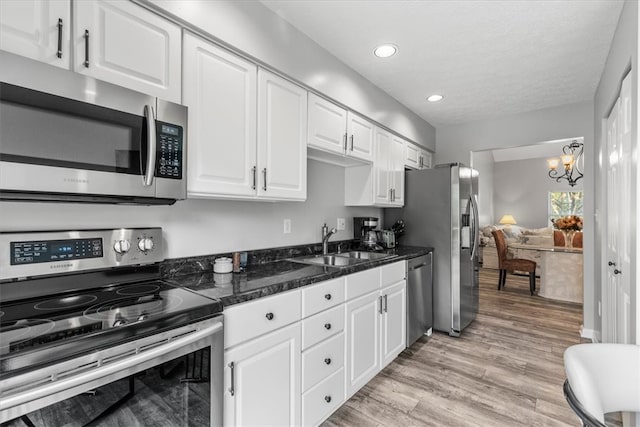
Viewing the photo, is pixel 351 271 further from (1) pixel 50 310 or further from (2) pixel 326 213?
(1) pixel 50 310

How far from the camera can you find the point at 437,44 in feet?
7.50

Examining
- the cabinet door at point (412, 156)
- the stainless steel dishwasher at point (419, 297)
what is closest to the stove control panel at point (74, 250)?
the stainless steel dishwasher at point (419, 297)

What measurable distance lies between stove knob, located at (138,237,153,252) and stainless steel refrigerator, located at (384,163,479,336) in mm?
2678

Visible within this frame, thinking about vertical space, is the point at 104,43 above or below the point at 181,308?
above

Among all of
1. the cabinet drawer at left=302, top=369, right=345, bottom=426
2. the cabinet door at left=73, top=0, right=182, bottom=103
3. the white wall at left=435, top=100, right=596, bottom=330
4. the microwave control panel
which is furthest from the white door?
the cabinet door at left=73, top=0, right=182, bottom=103

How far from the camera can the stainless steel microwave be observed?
983 mm

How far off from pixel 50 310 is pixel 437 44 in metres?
2.68

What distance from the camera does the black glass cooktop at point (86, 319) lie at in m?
0.79

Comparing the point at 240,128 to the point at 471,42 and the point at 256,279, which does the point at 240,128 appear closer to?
the point at 256,279

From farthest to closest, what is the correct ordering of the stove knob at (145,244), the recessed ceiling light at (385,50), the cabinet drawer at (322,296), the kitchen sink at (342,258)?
1. the kitchen sink at (342,258)
2. the recessed ceiling light at (385,50)
3. the cabinet drawer at (322,296)
4. the stove knob at (145,244)

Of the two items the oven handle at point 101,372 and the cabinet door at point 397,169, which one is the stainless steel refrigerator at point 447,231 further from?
the oven handle at point 101,372

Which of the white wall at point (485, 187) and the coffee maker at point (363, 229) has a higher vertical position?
the white wall at point (485, 187)

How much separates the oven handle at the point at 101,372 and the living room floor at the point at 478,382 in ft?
4.02

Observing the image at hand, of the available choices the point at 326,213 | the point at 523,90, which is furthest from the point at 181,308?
the point at 523,90
